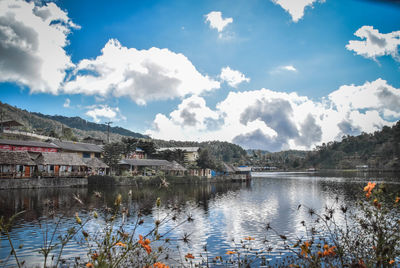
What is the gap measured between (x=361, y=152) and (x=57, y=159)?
461 ft

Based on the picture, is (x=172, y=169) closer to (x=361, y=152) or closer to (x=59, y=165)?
(x=59, y=165)

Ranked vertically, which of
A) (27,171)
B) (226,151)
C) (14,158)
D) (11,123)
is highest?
(11,123)

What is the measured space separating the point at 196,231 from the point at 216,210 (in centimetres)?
778

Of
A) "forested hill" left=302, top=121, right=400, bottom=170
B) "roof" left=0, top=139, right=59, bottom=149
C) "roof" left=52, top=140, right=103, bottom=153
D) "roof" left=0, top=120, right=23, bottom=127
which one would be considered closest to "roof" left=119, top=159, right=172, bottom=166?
"roof" left=52, top=140, right=103, bottom=153

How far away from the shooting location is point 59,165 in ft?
147

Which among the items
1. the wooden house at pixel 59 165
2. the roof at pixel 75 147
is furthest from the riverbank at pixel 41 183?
the roof at pixel 75 147

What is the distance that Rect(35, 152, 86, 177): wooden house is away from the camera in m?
42.0

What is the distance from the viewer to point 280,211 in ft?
75.4

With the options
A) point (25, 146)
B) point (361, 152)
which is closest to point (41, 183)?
point (25, 146)

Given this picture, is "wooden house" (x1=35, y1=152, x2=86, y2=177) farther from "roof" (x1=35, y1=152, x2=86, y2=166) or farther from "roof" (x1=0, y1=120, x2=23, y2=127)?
"roof" (x1=0, y1=120, x2=23, y2=127)

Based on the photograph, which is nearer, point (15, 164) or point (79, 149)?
point (15, 164)

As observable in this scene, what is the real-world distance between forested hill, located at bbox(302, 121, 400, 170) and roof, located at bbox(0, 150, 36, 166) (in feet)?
348

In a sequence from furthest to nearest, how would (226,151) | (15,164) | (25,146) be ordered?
(226,151) → (25,146) → (15,164)

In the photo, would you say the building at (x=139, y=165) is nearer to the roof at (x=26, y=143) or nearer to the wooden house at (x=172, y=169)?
the wooden house at (x=172, y=169)
